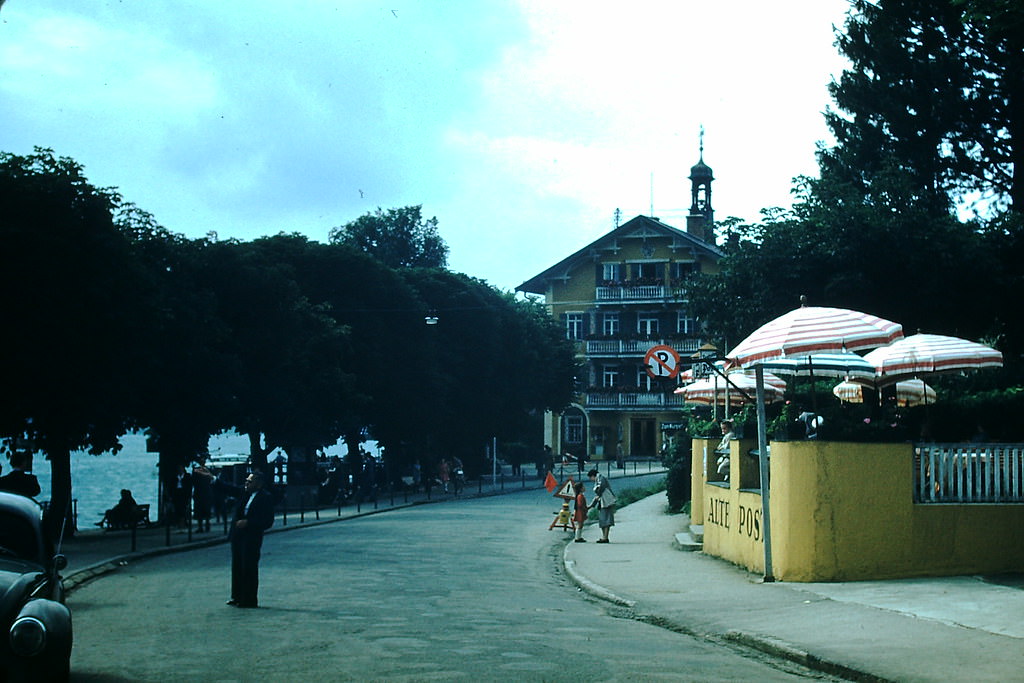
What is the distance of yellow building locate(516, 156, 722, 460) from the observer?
3479 inches

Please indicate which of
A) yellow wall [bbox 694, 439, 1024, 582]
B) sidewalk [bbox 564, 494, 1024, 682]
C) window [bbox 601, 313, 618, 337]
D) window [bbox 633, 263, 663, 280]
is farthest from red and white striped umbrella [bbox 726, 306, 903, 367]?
window [bbox 601, 313, 618, 337]

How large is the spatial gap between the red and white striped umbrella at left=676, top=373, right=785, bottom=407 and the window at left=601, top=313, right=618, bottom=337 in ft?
197

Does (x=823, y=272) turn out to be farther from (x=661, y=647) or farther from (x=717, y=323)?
(x=661, y=647)

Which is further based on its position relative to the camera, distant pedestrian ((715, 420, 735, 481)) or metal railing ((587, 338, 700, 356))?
metal railing ((587, 338, 700, 356))

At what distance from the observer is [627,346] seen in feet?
300

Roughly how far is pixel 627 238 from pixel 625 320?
605cm

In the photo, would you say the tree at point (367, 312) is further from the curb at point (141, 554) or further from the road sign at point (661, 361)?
the road sign at point (661, 361)

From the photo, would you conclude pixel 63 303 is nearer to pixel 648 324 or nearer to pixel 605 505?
pixel 605 505

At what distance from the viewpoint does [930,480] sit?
16.9 meters

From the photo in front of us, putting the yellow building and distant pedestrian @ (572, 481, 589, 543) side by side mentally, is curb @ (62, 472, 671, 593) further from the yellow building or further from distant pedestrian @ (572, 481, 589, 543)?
the yellow building

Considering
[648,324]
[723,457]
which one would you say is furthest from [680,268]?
[723,457]

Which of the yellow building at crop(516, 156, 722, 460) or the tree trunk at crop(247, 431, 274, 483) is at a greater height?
the yellow building at crop(516, 156, 722, 460)

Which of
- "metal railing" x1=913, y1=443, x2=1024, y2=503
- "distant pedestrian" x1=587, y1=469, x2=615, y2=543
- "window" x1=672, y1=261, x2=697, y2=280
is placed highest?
"window" x1=672, y1=261, x2=697, y2=280

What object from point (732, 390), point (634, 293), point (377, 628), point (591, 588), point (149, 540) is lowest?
point (149, 540)
